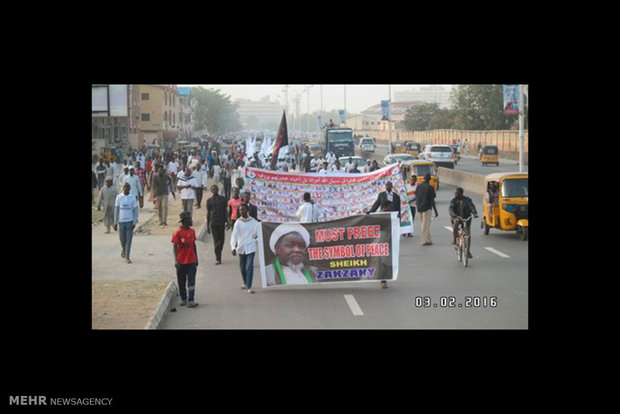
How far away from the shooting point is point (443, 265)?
1638cm

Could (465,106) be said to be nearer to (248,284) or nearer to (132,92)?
(132,92)

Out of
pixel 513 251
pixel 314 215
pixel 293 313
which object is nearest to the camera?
pixel 293 313

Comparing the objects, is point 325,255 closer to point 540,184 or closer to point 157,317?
point 157,317

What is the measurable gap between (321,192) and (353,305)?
6.60 metres

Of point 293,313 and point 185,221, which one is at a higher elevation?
point 185,221

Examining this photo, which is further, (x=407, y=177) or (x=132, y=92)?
(x=132, y=92)

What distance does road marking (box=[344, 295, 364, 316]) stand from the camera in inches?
474

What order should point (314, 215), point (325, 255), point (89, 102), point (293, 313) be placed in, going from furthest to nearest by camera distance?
point (314, 215)
point (325, 255)
point (293, 313)
point (89, 102)

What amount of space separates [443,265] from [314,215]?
278cm

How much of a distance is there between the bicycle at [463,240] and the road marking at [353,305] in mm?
3533

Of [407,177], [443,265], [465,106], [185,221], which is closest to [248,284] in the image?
[185,221]

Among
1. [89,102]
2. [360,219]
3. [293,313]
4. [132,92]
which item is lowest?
[293,313]
